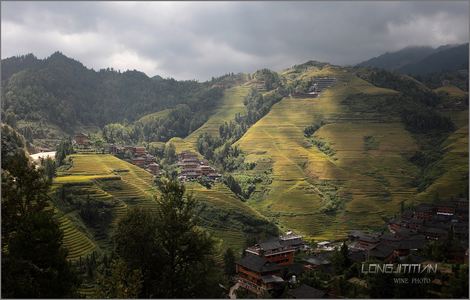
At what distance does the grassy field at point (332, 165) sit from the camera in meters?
48.8

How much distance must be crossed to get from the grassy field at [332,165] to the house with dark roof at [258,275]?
1597 centimetres

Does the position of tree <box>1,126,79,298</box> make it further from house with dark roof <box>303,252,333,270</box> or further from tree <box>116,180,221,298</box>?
house with dark roof <box>303,252,333,270</box>

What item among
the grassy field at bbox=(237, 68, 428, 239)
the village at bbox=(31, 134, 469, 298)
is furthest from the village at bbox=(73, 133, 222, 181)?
the village at bbox=(31, 134, 469, 298)

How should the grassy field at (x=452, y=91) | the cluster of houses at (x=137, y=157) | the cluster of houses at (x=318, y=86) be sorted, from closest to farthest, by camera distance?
the cluster of houses at (x=137, y=157) → the grassy field at (x=452, y=91) → the cluster of houses at (x=318, y=86)

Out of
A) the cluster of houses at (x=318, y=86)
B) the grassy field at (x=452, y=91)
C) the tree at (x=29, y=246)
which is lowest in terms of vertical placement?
the tree at (x=29, y=246)

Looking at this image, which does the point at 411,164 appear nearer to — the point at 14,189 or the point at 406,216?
the point at 406,216

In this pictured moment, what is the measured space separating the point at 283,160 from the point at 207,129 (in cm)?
3486

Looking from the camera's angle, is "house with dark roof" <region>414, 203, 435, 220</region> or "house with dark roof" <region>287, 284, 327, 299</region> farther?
"house with dark roof" <region>414, 203, 435, 220</region>

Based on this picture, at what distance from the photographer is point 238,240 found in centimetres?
4212

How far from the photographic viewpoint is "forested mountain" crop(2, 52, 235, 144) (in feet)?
355

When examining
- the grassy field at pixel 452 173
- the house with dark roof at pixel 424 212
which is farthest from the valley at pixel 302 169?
the house with dark roof at pixel 424 212

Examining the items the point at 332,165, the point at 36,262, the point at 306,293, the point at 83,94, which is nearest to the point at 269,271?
the point at 306,293

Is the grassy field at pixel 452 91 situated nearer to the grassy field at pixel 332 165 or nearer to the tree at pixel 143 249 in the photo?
the grassy field at pixel 332 165

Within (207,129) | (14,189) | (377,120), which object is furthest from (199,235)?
(207,129)
